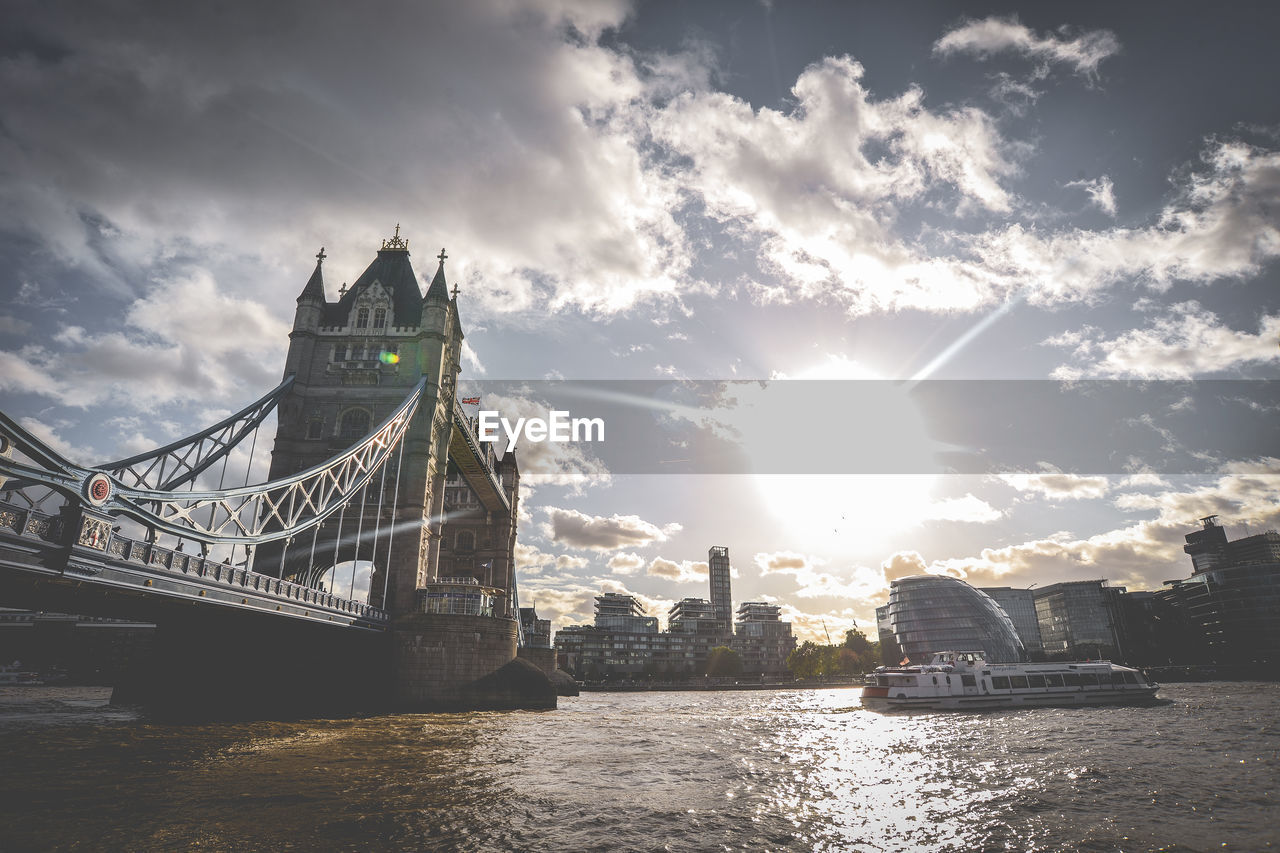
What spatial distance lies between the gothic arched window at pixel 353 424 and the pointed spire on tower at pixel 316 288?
1060 cm

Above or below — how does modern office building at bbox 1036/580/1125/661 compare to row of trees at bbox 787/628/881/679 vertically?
above

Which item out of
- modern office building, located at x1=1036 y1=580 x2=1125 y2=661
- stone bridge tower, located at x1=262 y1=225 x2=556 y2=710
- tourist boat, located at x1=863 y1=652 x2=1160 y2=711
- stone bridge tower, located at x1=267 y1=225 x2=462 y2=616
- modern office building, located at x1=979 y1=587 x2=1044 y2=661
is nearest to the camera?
stone bridge tower, located at x1=262 y1=225 x2=556 y2=710

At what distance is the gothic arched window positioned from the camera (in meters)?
49.5

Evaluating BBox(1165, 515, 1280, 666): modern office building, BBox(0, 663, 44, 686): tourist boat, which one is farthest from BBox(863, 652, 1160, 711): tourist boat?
BBox(0, 663, 44, 686): tourist boat

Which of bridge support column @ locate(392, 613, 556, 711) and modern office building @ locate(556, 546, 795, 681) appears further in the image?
modern office building @ locate(556, 546, 795, 681)

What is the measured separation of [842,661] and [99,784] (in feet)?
513

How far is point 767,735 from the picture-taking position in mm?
28172

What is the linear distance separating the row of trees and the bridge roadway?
13304 cm

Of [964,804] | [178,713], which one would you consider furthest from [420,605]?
[964,804]

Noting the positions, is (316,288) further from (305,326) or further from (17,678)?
(17,678)

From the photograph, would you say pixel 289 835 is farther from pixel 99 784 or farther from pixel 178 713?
pixel 178 713

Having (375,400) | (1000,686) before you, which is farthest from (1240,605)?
(375,400)

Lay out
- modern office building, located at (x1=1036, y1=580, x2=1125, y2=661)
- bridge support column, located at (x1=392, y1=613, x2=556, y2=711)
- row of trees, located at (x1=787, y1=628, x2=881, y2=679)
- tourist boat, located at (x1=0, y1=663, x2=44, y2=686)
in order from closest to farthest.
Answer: bridge support column, located at (x1=392, y1=613, x2=556, y2=711)
tourist boat, located at (x1=0, y1=663, x2=44, y2=686)
row of trees, located at (x1=787, y1=628, x2=881, y2=679)
modern office building, located at (x1=1036, y1=580, x2=1125, y2=661)

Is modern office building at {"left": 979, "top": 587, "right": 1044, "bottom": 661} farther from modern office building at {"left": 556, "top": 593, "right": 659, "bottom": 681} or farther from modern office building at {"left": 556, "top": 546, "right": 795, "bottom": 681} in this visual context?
modern office building at {"left": 556, "top": 593, "right": 659, "bottom": 681}
